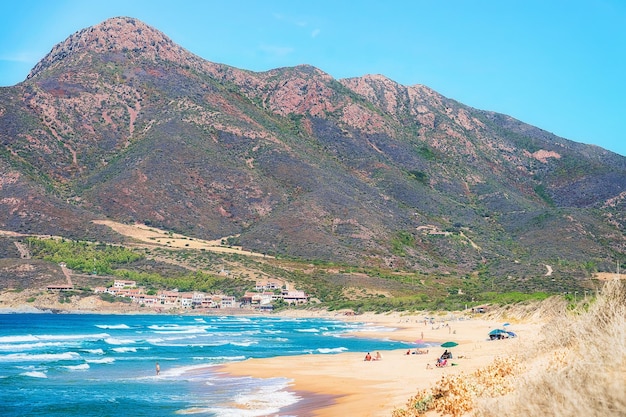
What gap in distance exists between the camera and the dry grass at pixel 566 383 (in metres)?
7.84

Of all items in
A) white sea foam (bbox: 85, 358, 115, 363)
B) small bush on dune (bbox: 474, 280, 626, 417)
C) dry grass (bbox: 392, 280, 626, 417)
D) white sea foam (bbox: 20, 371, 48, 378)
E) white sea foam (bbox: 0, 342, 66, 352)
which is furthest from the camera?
white sea foam (bbox: 0, 342, 66, 352)

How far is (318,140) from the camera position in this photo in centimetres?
19738

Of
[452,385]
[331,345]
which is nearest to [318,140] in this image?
[331,345]

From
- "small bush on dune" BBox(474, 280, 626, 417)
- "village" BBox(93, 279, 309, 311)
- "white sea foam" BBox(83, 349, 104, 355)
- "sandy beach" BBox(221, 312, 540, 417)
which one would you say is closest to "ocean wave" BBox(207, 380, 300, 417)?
"sandy beach" BBox(221, 312, 540, 417)

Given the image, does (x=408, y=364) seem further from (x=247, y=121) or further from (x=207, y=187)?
(x=247, y=121)

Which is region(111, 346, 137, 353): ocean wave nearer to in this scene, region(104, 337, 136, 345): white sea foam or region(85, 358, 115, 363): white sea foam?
region(104, 337, 136, 345): white sea foam

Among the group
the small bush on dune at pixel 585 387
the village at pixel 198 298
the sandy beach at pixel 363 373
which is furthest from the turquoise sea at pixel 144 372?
the village at pixel 198 298

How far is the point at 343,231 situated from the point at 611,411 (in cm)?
13578

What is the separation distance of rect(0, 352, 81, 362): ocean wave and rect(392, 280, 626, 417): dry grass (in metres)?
34.8

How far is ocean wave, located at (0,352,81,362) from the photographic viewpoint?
43213mm

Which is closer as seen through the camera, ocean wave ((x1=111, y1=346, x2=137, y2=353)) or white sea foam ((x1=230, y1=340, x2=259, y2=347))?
ocean wave ((x1=111, y1=346, x2=137, y2=353))

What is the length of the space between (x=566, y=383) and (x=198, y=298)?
110 meters

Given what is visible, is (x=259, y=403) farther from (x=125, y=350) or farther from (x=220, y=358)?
(x=125, y=350)

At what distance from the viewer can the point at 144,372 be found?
36.5m
